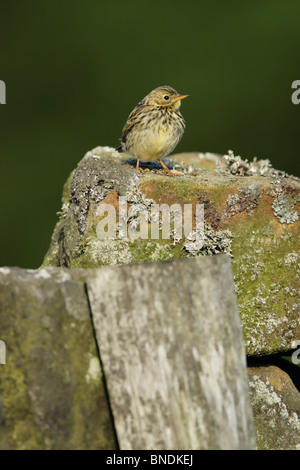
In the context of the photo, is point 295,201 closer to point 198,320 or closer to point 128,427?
point 198,320

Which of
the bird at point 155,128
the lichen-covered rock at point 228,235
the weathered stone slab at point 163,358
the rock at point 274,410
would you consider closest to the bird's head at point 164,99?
the bird at point 155,128

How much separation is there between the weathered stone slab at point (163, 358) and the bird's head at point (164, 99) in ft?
10.2

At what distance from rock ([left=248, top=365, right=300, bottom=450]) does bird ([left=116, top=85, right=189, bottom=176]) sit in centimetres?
175

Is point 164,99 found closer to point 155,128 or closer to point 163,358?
point 155,128

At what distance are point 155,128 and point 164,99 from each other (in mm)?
360

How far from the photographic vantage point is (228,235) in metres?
3.16

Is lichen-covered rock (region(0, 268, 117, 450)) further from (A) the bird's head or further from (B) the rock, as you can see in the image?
(A) the bird's head

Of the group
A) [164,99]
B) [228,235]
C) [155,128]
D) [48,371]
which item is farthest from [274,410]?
[164,99]

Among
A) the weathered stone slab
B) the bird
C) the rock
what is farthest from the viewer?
the bird

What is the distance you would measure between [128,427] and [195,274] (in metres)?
0.49

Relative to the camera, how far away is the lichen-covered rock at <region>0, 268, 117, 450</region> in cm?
186

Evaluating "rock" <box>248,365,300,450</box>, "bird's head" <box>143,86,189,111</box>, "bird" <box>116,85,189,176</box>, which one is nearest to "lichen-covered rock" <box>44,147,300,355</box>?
"rock" <box>248,365,300,450</box>
